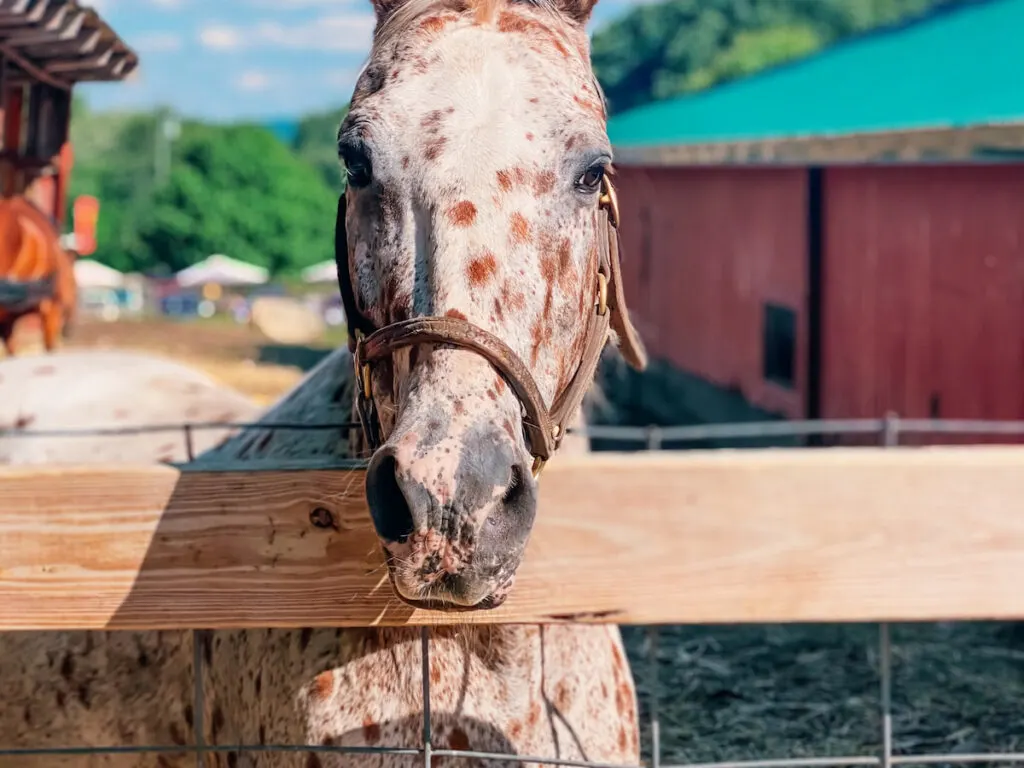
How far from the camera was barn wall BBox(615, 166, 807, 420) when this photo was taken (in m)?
11.6

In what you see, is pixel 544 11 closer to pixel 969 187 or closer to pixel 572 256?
pixel 572 256

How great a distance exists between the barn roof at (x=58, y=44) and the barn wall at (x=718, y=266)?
8.86m

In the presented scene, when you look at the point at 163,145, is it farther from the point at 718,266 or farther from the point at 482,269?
the point at 482,269

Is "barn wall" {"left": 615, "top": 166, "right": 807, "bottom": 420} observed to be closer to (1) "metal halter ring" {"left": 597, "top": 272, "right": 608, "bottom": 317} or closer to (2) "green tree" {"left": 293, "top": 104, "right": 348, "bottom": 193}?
(1) "metal halter ring" {"left": 597, "top": 272, "right": 608, "bottom": 317}

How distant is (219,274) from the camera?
49.6 meters

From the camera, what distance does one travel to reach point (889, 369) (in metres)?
9.27

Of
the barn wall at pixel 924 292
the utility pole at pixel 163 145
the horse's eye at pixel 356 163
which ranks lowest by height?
the barn wall at pixel 924 292

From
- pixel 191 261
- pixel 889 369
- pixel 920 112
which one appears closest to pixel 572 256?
pixel 889 369

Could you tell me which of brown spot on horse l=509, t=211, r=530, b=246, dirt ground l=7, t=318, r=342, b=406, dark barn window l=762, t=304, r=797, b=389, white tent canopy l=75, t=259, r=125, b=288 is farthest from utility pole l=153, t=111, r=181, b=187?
brown spot on horse l=509, t=211, r=530, b=246

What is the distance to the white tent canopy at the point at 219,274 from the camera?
49625 millimetres

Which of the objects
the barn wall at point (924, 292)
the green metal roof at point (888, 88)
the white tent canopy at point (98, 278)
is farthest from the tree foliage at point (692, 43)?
the barn wall at point (924, 292)

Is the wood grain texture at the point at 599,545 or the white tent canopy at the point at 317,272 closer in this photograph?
the wood grain texture at the point at 599,545

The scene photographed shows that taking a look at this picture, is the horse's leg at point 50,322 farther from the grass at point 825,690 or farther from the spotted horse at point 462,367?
the spotted horse at point 462,367

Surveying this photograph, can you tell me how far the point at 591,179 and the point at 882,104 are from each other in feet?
32.9
